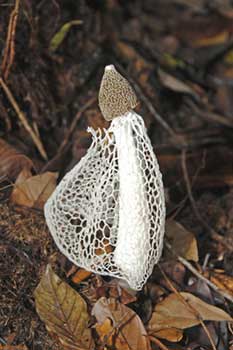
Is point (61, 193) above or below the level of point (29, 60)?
below

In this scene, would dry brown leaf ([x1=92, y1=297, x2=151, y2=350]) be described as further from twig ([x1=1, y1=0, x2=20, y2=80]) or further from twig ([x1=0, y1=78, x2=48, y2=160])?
twig ([x1=1, y1=0, x2=20, y2=80])

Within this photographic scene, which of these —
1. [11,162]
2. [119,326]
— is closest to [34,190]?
[11,162]

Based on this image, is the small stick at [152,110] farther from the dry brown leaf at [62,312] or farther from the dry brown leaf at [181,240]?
the dry brown leaf at [62,312]

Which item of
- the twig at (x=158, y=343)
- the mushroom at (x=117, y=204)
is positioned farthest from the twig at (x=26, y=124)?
the twig at (x=158, y=343)

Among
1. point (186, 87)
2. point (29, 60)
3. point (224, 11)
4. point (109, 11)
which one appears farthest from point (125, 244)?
point (224, 11)

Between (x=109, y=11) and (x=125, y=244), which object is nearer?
(x=125, y=244)

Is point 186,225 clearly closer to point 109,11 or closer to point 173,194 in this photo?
point 173,194

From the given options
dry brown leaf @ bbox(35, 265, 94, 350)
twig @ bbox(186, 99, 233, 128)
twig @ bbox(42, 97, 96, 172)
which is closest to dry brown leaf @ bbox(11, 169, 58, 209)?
twig @ bbox(42, 97, 96, 172)
